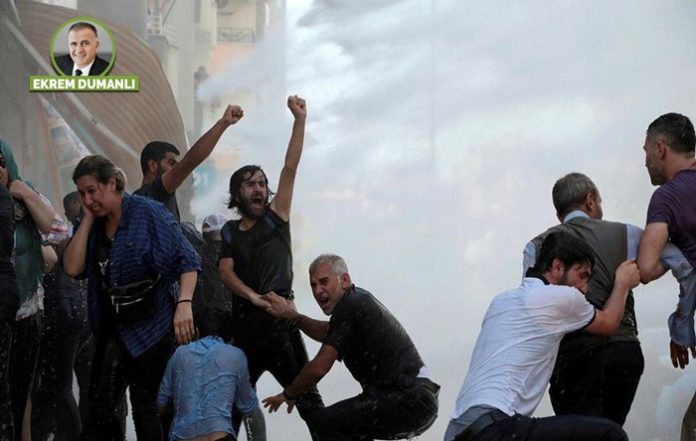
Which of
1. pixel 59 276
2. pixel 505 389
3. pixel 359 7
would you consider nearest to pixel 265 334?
pixel 59 276

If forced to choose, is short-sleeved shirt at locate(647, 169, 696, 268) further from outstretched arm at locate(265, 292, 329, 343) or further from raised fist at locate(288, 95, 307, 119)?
raised fist at locate(288, 95, 307, 119)

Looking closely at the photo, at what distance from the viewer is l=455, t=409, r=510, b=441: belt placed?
4527 mm

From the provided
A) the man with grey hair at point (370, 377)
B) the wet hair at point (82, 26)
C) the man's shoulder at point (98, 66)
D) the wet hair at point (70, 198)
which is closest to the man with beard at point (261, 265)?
the man with grey hair at point (370, 377)

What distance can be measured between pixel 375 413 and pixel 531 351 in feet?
3.13

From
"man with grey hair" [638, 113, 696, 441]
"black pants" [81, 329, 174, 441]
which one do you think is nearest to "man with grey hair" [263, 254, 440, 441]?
"black pants" [81, 329, 174, 441]

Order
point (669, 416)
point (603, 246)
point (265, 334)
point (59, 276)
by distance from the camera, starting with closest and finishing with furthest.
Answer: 1. point (603, 246)
2. point (265, 334)
3. point (59, 276)
4. point (669, 416)

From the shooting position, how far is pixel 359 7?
24.2 feet

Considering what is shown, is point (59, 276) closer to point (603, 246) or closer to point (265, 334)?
point (265, 334)

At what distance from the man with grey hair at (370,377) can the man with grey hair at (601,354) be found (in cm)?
54

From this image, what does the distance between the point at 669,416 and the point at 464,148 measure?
1728 mm

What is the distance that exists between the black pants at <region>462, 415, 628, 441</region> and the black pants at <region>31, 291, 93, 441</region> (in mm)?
2561

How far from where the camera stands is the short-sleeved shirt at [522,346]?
15.1 ft

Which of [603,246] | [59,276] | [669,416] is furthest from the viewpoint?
[669,416]

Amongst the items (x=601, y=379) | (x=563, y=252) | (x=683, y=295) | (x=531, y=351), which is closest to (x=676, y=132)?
(x=683, y=295)
